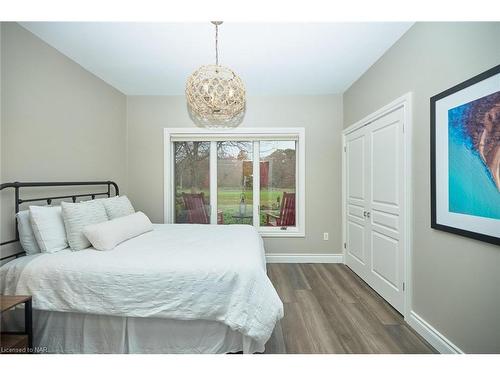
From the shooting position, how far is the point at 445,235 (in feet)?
5.81

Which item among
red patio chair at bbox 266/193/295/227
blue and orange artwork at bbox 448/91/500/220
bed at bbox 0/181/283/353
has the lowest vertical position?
bed at bbox 0/181/283/353

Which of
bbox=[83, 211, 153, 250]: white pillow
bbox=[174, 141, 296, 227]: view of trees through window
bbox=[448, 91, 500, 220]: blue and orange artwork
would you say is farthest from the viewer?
bbox=[174, 141, 296, 227]: view of trees through window

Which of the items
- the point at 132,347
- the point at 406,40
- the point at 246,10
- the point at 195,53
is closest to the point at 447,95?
the point at 406,40

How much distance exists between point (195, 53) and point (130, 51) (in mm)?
673

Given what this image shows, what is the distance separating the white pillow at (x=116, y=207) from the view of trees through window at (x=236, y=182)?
1276 mm

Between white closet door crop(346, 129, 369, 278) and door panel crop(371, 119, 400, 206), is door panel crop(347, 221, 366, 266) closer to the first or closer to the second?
white closet door crop(346, 129, 369, 278)

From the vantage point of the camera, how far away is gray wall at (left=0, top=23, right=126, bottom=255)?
2.02 metres

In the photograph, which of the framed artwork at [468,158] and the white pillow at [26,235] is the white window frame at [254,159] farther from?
the framed artwork at [468,158]

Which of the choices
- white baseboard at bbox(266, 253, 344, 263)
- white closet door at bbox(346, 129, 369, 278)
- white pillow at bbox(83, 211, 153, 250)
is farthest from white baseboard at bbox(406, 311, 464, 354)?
white pillow at bbox(83, 211, 153, 250)

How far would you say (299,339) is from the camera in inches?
75.9

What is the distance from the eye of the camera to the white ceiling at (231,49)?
215cm

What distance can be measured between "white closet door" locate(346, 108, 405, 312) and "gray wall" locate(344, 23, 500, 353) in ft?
0.77

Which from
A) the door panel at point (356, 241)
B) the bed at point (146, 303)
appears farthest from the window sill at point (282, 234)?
the bed at point (146, 303)

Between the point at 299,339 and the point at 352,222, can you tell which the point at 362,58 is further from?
the point at 299,339
